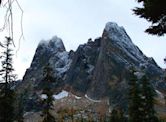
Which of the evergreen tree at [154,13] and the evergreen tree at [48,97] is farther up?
the evergreen tree at [48,97]

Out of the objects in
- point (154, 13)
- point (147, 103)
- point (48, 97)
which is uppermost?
point (147, 103)

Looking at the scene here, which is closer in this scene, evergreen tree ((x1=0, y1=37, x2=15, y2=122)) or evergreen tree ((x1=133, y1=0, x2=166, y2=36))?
evergreen tree ((x1=133, y1=0, x2=166, y2=36))

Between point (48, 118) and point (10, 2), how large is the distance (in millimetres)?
38301

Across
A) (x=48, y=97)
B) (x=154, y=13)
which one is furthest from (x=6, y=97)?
(x=154, y=13)

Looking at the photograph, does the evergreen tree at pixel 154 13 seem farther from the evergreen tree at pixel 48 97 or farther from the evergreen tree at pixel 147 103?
the evergreen tree at pixel 147 103

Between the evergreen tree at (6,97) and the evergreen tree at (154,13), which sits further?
the evergreen tree at (6,97)

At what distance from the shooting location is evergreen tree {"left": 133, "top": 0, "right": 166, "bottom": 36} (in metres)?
15.0

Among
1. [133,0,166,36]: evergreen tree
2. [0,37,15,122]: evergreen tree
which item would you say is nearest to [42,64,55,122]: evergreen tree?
[0,37,15,122]: evergreen tree

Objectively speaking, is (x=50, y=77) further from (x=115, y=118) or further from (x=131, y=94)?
(x=115, y=118)

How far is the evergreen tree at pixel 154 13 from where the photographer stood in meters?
15.0

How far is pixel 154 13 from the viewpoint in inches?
620

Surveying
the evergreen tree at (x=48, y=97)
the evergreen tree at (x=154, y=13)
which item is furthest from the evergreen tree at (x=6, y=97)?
the evergreen tree at (x=154, y=13)

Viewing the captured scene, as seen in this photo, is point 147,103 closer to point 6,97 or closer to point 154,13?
point 6,97

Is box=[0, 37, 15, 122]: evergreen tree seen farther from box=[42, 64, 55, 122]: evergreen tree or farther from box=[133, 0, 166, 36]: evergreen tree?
box=[133, 0, 166, 36]: evergreen tree
